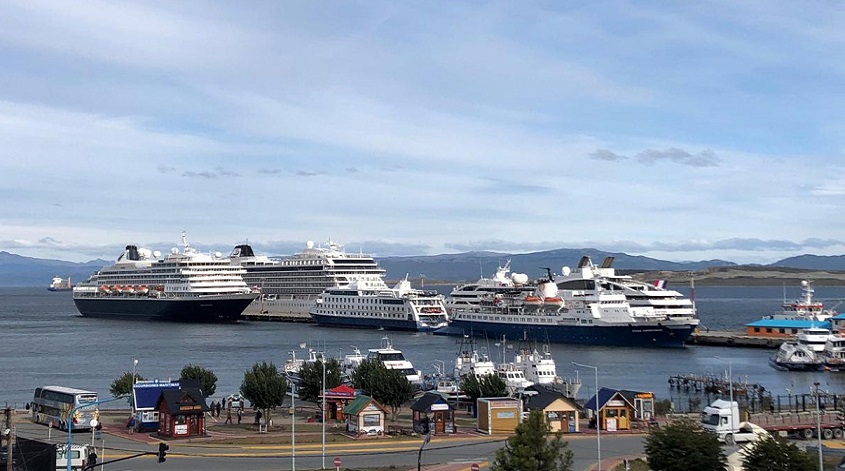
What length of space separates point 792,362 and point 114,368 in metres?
40.5

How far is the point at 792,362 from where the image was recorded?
185 ft

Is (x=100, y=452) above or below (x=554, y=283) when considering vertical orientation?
below

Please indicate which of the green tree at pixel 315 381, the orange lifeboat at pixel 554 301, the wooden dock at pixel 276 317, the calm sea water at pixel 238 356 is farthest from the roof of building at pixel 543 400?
the wooden dock at pixel 276 317

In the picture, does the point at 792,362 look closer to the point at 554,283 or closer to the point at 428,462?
the point at 554,283

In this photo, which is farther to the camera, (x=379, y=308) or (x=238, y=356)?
(x=379, y=308)

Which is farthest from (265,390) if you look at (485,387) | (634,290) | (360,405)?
(634,290)

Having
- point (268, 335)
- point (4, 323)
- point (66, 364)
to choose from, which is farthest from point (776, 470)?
point (4, 323)

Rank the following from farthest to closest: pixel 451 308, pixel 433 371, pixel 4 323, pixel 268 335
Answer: pixel 4 323 → pixel 451 308 → pixel 268 335 → pixel 433 371

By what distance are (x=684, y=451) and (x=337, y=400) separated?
54.7 feet

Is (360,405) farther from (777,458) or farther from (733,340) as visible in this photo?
(733,340)

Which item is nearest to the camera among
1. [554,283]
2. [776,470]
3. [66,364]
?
[776,470]

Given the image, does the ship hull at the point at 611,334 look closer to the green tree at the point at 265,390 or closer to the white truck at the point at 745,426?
the green tree at the point at 265,390

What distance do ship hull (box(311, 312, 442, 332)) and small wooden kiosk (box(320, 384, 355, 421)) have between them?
55903mm

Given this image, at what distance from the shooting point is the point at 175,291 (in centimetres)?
10475
